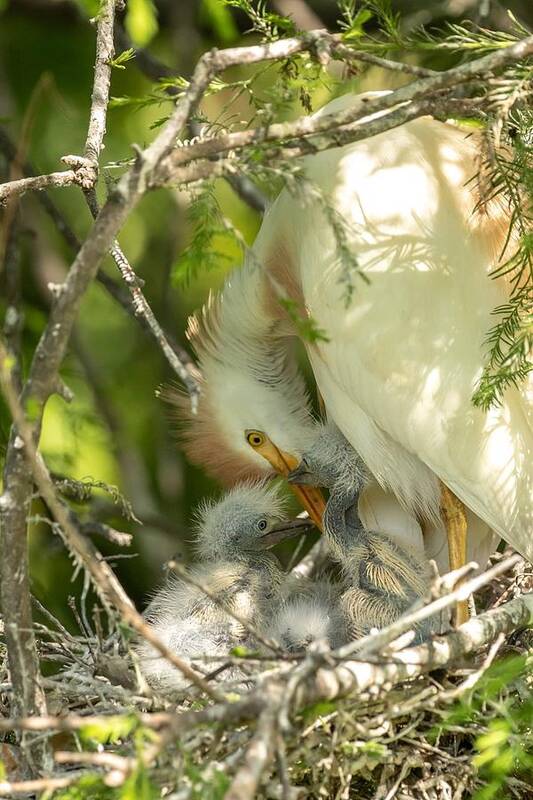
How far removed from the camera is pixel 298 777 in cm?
218

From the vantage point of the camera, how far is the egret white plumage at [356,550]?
256cm

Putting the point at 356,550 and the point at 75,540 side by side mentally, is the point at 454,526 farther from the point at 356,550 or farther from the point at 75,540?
the point at 75,540

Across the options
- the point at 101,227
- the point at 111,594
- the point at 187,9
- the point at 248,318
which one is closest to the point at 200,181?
the point at 101,227

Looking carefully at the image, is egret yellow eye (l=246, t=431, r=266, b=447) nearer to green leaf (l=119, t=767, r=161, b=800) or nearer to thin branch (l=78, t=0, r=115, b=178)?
thin branch (l=78, t=0, r=115, b=178)

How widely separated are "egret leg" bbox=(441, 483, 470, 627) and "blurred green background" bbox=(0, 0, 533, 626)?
87 centimetres

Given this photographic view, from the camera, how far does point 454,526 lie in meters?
2.69

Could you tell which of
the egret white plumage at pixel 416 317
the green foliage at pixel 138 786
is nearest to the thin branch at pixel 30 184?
the egret white plumage at pixel 416 317

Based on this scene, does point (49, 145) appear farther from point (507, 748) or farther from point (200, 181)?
point (507, 748)

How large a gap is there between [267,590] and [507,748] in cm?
82

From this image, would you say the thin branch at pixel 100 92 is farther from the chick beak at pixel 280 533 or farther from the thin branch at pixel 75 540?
the chick beak at pixel 280 533

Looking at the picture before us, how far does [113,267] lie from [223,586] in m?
1.80

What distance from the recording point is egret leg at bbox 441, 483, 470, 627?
2.66 meters

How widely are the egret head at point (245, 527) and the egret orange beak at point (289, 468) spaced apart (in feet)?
0.22

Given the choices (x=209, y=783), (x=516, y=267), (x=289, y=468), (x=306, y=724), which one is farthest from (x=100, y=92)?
(x=209, y=783)
